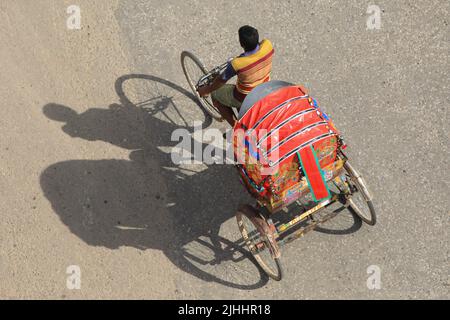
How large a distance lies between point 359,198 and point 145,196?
103 inches

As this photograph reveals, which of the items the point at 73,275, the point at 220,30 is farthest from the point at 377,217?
the point at 73,275

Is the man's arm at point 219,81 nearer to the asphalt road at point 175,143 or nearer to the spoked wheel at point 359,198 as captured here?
the asphalt road at point 175,143

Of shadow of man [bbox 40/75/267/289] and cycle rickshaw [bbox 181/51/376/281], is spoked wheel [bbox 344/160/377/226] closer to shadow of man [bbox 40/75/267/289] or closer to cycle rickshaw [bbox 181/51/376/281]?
cycle rickshaw [bbox 181/51/376/281]

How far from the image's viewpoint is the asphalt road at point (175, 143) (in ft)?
19.7

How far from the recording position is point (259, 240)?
6074 mm

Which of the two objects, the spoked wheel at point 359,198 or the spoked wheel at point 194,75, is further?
the spoked wheel at point 194,75

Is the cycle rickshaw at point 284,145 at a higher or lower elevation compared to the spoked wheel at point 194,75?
lower

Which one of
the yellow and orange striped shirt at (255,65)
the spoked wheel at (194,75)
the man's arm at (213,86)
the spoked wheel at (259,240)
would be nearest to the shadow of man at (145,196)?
the spoked wheel at (259,240)

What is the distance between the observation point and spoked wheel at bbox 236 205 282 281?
5.14m

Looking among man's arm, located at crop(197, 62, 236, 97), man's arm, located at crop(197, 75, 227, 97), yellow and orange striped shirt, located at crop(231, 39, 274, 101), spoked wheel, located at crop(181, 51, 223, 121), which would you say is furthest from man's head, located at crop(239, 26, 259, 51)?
spoked wheel, located at crop(181, 51, 223, 121)

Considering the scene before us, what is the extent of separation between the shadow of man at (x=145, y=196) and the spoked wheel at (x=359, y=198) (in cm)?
133

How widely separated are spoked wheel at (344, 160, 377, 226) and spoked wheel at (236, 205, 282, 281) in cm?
100

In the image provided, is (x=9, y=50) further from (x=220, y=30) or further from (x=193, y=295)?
(x=193, y=295)

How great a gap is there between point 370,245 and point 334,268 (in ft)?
1.70
